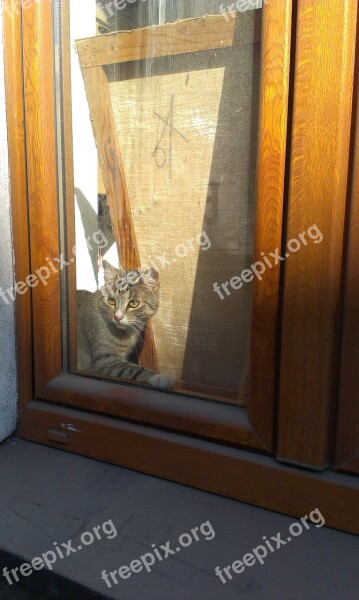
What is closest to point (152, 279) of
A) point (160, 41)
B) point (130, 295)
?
point (130, 295)

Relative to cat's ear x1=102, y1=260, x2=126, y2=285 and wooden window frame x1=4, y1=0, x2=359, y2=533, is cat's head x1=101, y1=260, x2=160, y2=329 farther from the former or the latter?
wooden window frame x1=4, y1=0, x2=359, y2=533

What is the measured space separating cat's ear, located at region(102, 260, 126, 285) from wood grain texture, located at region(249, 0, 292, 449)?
1.83 ft

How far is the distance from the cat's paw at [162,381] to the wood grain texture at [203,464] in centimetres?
14

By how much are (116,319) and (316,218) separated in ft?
2.72

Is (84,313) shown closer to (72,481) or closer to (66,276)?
(66,276)

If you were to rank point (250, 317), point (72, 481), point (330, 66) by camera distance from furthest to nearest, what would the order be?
point (72, 481) → point (250, 317) → point (330, 66)

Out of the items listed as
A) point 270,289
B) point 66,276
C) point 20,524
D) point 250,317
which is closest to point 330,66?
point 270,289

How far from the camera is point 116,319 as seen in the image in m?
1.72

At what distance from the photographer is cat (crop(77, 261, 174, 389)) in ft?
5.37

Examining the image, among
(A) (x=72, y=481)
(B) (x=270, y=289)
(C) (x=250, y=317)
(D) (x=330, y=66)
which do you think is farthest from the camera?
(A) (x=72, y=481)

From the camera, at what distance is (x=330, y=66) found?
3.69 ft

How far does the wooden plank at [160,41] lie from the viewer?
1.38 m

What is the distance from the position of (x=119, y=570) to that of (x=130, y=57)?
151 cm

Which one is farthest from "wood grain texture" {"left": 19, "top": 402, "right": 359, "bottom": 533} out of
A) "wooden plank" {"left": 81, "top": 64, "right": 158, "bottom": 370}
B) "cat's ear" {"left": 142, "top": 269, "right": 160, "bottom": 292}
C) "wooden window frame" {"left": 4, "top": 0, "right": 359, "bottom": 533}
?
"cat's ear" {"left": 142, "top": 269, "right": 160, "bottom": 292}
